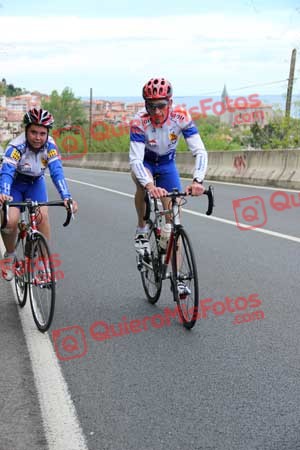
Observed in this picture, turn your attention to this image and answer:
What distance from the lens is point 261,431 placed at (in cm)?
366

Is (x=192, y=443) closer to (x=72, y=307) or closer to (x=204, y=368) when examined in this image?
(x=204, y=368)

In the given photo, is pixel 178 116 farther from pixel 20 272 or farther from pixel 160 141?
pixel 20 272

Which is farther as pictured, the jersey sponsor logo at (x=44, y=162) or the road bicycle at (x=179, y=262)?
the jersey sponsor logo at (x=44, y=162)

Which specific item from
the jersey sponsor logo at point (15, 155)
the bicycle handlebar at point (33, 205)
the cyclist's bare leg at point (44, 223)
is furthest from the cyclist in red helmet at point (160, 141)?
the jersey sponsor logo at point (15, 155)

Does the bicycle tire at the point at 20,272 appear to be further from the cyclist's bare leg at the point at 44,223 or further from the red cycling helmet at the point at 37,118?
the red cycling helmet at the point at 37,118

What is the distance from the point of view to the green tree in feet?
592

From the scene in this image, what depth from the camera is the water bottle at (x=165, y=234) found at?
20.1 ft

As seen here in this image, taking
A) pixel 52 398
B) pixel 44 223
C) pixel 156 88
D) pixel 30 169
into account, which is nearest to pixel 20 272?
pixel 44 223

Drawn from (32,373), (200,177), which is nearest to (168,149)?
(200,177)

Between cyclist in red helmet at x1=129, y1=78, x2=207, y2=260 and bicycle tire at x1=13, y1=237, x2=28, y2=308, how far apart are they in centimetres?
116

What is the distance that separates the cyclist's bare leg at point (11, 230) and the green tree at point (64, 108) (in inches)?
6835

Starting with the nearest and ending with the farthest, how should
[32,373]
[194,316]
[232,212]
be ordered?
[32,373]
[194,316]
[232,212]

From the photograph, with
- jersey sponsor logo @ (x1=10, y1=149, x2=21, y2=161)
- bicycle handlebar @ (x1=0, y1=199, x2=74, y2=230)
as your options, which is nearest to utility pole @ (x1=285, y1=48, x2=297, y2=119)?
jersey sponsor logo @ (x1=10, y1=149, x2=21, y2=161)

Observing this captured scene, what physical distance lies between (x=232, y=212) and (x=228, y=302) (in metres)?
7.30
